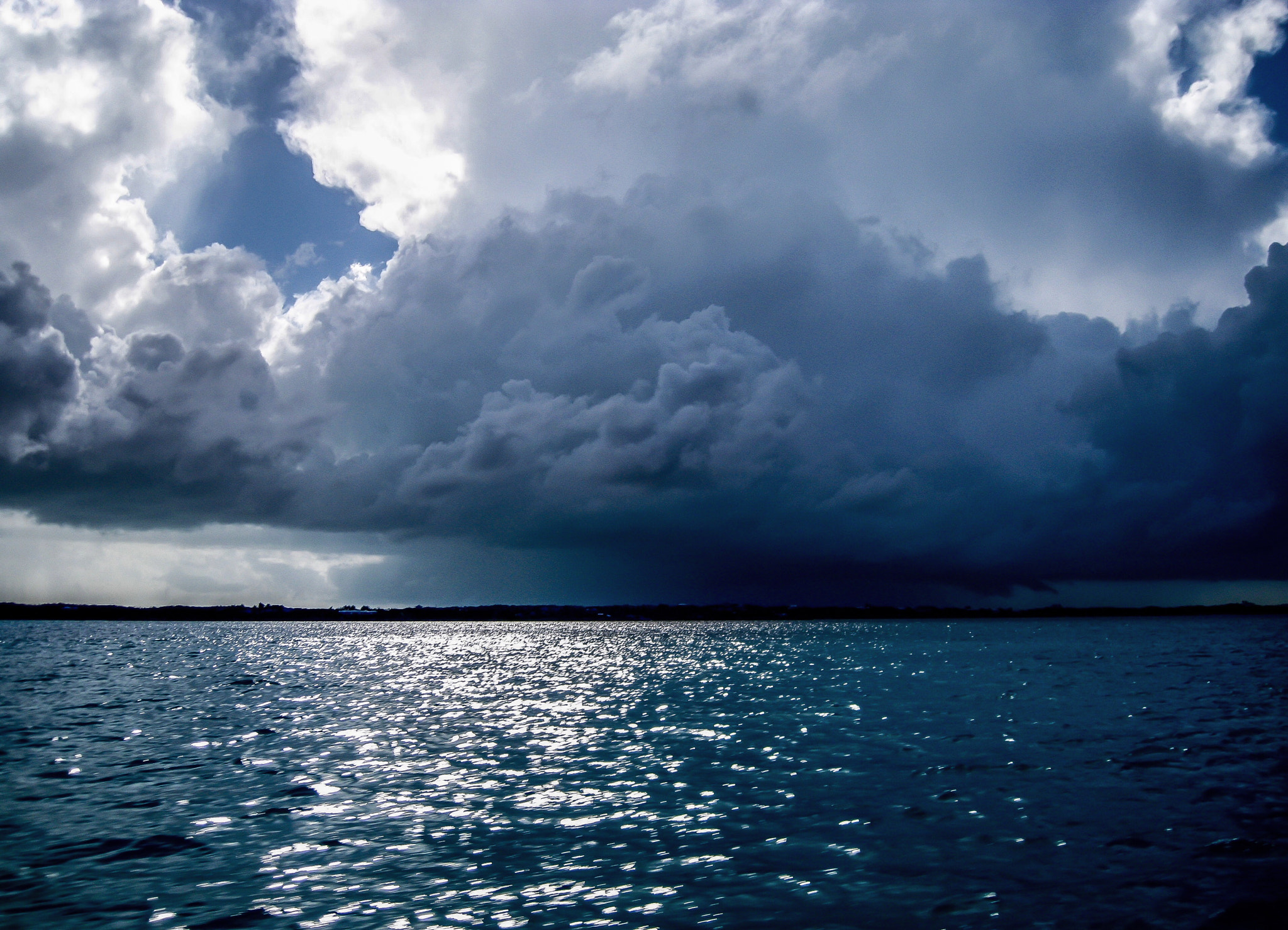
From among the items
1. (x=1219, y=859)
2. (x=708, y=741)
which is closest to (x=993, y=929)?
(x=1219, y=859)

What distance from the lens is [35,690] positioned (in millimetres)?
61844

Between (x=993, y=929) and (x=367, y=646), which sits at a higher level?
(x=993, y=929)

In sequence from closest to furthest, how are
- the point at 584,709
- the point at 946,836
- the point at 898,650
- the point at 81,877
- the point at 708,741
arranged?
1. the point at 81,877
2. the point at 946,836
3. the point at 708,741
4. the point at 584,709
5. the point at 898,650

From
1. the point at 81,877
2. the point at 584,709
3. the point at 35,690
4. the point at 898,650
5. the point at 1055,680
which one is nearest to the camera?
the point at 81,877

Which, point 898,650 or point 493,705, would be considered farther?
point 898,650

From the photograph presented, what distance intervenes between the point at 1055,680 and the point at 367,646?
142990mm

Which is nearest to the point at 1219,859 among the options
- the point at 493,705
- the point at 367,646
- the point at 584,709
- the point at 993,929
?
the point at 993,929

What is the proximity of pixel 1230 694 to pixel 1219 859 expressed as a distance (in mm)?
45323

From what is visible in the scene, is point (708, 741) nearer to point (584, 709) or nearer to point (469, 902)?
point (584, 709)

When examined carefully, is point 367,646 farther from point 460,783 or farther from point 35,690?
point 460,783

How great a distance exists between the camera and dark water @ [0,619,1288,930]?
54.5ft

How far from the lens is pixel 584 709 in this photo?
5306 centimetres

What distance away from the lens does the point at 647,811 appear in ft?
80.3

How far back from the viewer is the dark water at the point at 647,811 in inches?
655
